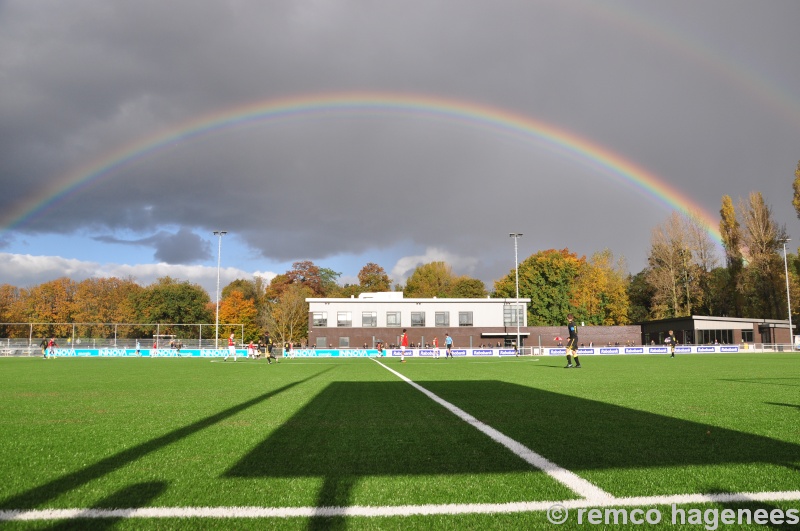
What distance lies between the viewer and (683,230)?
7044cm

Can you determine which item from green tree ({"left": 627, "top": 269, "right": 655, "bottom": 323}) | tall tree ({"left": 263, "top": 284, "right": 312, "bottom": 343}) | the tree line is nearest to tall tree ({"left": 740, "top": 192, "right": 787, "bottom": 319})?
the tree line

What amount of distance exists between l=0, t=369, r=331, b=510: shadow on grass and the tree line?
53.4m

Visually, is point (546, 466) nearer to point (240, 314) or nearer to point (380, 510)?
point (380, 510)

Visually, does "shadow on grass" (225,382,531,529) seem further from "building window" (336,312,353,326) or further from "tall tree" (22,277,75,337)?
"tall tree" (22,277,75,337)

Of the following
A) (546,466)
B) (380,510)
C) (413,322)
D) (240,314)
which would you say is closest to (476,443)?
(546,466)

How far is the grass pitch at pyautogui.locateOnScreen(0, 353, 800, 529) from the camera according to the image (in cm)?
352

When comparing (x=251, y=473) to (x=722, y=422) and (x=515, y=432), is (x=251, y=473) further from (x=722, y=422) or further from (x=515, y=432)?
(x=722, y=422)

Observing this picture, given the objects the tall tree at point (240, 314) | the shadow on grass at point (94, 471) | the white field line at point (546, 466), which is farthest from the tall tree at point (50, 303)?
the white field line at point (546, 466)

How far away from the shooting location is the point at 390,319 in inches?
2628

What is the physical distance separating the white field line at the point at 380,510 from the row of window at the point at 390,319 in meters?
63.1

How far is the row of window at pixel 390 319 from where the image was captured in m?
66.1

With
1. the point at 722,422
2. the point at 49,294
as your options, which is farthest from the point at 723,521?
the point at 49,294

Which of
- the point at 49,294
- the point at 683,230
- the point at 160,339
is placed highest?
the point at 683,230

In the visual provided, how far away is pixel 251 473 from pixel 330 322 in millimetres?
62404
